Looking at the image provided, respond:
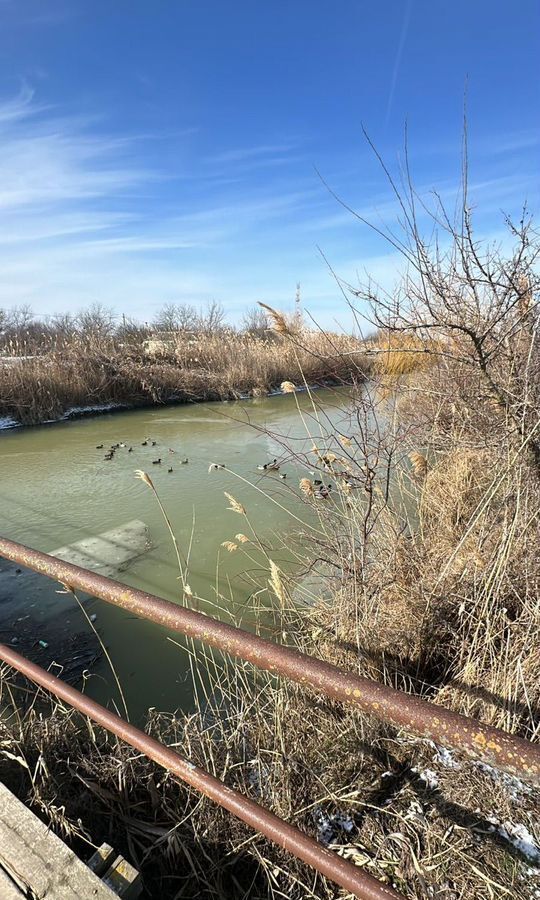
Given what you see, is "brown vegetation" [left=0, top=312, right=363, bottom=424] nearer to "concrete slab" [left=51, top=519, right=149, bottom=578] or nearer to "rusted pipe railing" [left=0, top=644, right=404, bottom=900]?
"concrete slab" [left=51, top=519, right=149, bottom=578]

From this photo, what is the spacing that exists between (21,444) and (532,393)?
11496 mm

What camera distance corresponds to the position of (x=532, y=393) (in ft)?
8.44

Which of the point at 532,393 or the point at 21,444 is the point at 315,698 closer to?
the point at 532,393

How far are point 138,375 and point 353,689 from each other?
1627 cm

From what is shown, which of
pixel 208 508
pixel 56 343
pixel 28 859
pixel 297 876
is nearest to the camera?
pixel 28 859

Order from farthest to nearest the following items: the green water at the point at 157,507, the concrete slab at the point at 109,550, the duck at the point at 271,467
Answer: the concrete slab at the point at 109,550, the duck at the point at 271,467, the green water at the point at 157,507

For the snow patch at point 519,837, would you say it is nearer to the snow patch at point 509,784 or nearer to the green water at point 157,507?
the snow patch at point 509,784

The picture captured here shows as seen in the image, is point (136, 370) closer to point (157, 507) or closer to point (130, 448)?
→ point (130, 448)

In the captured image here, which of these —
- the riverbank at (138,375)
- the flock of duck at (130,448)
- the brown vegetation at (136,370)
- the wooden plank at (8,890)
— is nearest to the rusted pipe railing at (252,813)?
the wooden plank at (8,890)

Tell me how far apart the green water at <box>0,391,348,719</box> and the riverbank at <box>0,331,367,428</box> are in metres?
1.28

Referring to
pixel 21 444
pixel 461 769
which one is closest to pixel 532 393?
pixel 461 769

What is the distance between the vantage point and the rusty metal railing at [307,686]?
77 centimetres

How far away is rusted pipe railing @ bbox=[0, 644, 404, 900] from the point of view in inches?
39.1

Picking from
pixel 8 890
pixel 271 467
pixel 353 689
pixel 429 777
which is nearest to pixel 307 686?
pixel 353 689
